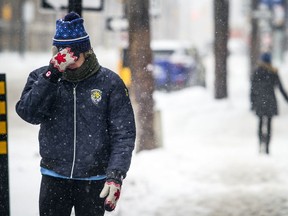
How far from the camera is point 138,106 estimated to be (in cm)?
927

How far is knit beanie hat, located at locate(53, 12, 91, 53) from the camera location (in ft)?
10.9

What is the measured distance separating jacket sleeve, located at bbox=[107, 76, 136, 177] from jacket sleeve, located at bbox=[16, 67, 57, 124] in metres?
0.36

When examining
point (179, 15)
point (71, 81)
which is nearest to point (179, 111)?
point (71, 81)

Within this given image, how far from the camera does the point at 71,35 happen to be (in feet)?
10.9

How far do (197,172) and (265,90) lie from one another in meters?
2.36

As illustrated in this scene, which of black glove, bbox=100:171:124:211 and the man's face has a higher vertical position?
the man's face

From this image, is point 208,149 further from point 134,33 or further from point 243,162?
point 134,33

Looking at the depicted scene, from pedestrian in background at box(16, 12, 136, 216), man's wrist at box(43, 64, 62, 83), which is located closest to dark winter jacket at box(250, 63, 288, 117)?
pedestrian in background at box(16, 12, 136, 216)

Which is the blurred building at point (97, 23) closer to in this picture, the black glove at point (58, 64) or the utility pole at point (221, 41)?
the utility pole at point (221, 41)

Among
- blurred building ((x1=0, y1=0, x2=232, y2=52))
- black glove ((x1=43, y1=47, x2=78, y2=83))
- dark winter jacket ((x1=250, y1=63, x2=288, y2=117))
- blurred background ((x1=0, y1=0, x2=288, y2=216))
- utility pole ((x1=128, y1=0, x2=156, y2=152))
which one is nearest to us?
black glove ((x1=43, y1=47, x2=78, y2=83))

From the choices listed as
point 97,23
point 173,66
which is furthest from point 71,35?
point 97,23

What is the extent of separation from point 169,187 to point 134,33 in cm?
276

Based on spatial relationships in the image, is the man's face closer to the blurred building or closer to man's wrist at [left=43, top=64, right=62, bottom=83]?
man's wrist at [left=43, top=64, right=62, bottom=83]

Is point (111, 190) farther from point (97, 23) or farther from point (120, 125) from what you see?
point (97, 23)
